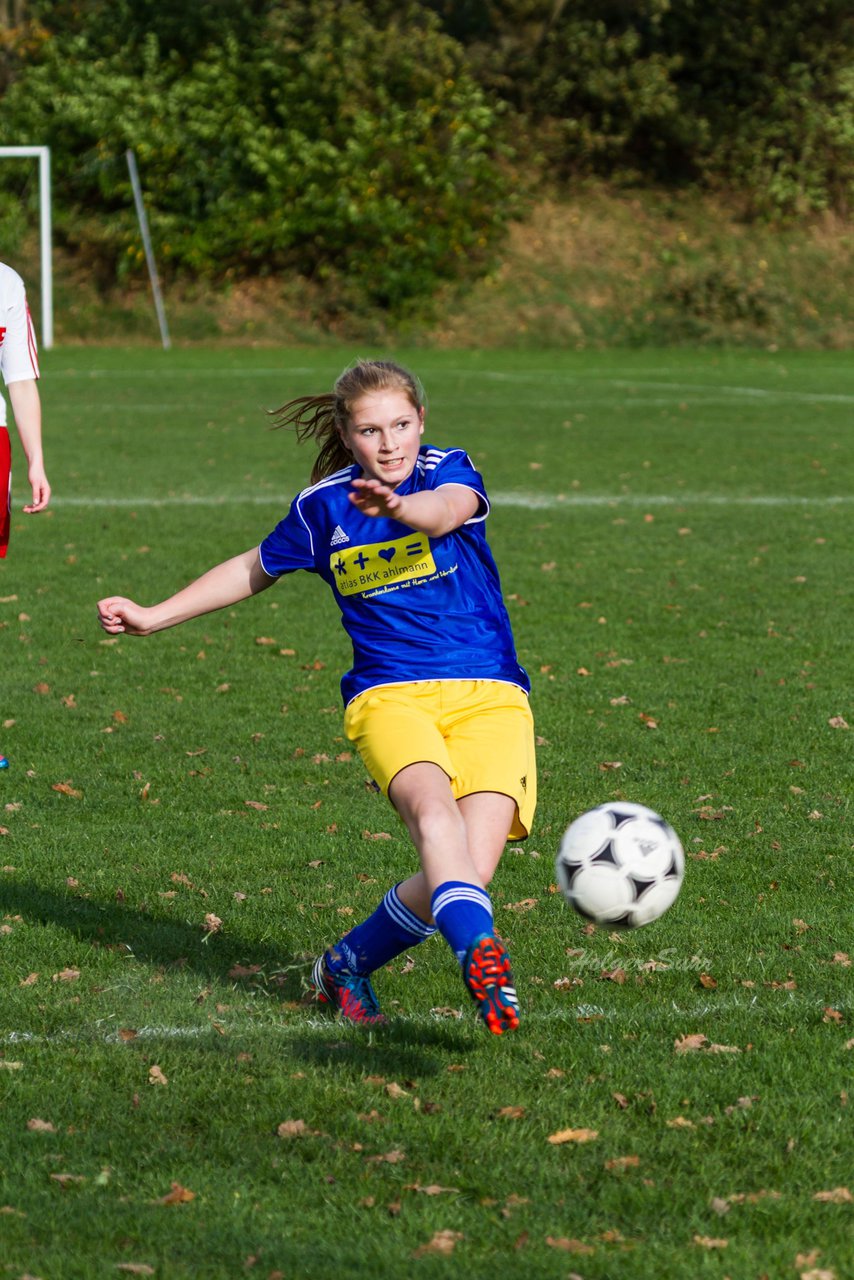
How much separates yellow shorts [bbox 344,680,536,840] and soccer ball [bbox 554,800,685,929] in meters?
0.16

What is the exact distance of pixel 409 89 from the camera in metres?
38.7

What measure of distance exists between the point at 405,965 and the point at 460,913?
3.64ft

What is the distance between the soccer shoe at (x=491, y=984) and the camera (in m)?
3.34

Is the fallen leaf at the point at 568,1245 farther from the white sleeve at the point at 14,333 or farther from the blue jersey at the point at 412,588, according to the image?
the white sleeve at the point at 14,333

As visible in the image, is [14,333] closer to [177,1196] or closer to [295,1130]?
[295,1130]

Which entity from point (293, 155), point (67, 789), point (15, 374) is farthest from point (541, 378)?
point (15, 374)

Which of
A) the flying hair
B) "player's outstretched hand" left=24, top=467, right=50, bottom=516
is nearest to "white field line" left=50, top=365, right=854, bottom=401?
"player's outstretched hand" left=24, top=467, right=50, bottom=516

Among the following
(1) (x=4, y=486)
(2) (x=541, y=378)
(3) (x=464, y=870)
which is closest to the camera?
(3) (x=464, y=870)

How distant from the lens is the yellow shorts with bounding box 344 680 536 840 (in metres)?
3.84

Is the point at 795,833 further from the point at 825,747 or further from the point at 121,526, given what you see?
the point at 121,526

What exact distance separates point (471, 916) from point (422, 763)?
17.8 inches

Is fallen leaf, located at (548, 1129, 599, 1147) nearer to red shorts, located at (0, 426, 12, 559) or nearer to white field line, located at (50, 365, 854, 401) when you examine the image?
red shorts, located at (0, 426, 12, 559)

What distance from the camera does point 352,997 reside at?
4113mm

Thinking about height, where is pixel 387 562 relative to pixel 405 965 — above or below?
above
